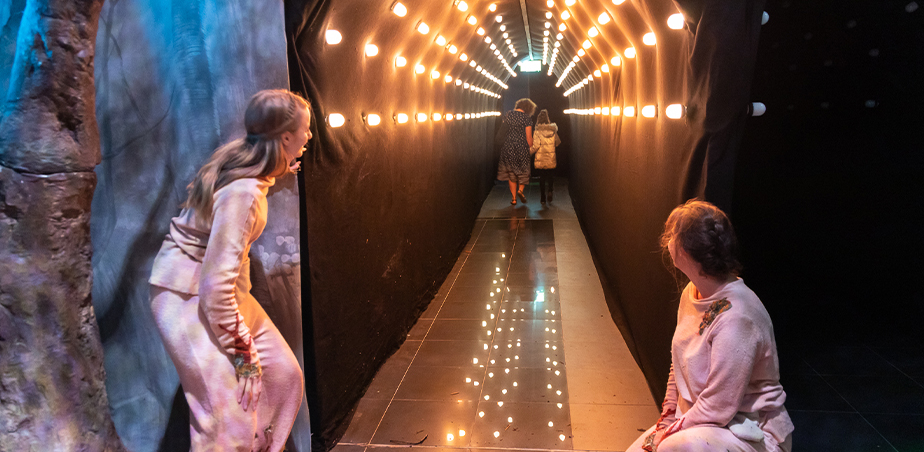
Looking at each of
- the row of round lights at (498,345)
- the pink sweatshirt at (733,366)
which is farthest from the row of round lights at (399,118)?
the pink sweatshirt at (733,366)

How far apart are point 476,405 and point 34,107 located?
3.06m

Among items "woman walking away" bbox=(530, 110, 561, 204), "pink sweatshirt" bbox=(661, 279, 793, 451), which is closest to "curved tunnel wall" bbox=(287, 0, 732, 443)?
"pink sweatshirt" bbox=(661, 279, 793, 451)

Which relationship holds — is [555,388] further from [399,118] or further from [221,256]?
[221,256]

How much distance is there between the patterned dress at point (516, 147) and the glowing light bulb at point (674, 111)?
843 centimetres

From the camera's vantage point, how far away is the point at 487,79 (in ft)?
40.6

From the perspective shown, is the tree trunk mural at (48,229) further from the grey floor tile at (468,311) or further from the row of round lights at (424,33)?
the grey floor tile at (468,311)

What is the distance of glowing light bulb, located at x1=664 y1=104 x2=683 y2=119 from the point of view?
11.0 feet

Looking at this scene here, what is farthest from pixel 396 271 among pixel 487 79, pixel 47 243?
pixel 487 79

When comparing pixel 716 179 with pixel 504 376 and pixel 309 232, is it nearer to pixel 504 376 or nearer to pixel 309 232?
pixel 309 232

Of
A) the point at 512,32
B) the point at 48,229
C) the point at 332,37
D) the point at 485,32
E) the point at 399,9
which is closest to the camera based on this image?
the point at 48,229

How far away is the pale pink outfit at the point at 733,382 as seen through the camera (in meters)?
2.03

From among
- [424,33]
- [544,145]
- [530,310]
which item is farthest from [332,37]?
[544,145]

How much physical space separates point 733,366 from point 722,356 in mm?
45

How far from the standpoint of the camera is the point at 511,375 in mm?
4551
